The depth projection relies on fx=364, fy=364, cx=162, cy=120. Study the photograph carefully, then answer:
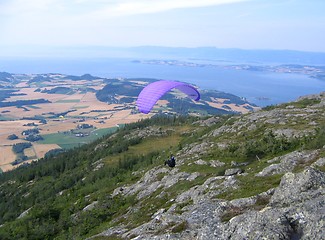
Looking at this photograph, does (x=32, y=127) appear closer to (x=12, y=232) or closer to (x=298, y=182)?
(x=12, y=232)

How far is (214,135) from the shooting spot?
1939 inches

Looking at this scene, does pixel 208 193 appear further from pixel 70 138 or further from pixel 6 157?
pixel 70 138

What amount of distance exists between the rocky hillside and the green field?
2799 inches

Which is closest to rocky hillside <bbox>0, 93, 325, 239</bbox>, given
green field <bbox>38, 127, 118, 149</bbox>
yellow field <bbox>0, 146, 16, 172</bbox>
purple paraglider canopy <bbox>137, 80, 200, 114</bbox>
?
purple paraglider canopy <bbox>137, 80, 200, 114</bbox>

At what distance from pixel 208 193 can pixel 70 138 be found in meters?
138

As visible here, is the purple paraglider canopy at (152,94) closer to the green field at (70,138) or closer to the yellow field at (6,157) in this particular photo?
the yellow field at (6,157)

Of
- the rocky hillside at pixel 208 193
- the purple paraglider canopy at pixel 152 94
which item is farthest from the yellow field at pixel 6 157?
the purple paraglider canopy at pixel 152 94

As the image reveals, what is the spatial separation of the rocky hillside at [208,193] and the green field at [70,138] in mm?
71084

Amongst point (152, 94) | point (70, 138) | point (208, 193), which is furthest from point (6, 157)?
point (208, 193)

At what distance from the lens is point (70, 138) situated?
502 feet

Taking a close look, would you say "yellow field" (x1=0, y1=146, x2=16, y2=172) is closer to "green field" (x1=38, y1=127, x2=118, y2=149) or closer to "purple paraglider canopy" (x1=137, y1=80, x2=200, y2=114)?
"green field" (x1=38, y1=127, x2=118, y2=149)

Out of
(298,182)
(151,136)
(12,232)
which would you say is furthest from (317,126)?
(151,136)

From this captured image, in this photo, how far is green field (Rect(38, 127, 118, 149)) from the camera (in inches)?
5657

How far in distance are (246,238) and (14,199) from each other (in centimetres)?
5465
